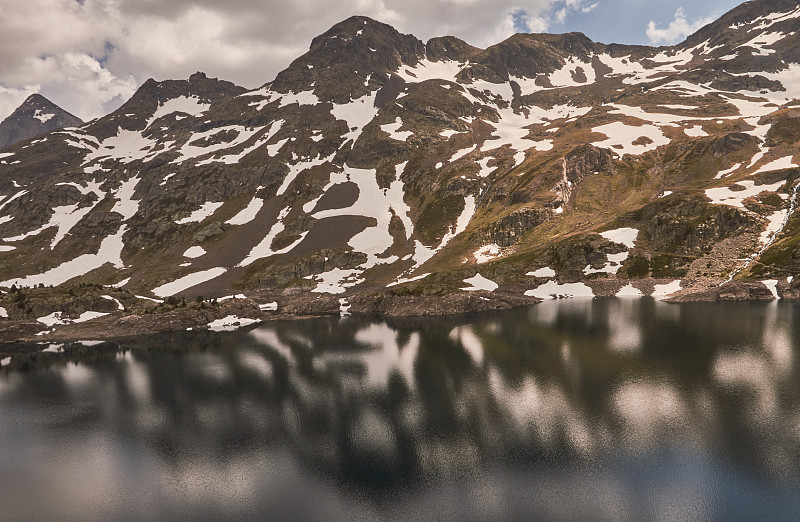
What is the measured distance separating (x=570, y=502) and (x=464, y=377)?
29.4 m

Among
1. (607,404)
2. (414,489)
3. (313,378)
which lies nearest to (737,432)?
(607,404)

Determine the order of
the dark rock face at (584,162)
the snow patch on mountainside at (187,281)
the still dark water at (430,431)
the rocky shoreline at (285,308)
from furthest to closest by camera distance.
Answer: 1. the dark rock face at (584,162)
2. the snow patch on mountainside at (187,281)
3. the rocky shoreline at (285,308)
4. the still dark water at (430,431)

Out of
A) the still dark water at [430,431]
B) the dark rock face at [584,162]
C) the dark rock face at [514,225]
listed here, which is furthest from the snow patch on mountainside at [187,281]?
the dark rock face at [584,162]

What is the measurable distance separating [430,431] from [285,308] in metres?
97.7

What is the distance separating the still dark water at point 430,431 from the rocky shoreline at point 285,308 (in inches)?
990

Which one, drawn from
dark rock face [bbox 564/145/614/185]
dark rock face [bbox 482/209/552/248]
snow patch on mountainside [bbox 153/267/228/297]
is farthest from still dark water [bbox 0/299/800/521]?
dark rock face [bbox 564/145/614/185]

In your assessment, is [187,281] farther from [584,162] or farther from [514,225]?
[584,162]

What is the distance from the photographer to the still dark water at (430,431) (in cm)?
3200

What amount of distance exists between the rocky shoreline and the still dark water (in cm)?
2515

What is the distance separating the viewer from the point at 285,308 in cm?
13262

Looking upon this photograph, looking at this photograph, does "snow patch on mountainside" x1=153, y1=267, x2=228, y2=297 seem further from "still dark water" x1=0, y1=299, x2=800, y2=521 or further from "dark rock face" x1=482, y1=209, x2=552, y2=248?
"dark rock face" x1=482, y1=209, x2=552, y2=248

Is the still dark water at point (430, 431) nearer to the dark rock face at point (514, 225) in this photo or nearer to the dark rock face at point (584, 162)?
the dark rock face at point (514, 225)

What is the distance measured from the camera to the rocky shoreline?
339ft

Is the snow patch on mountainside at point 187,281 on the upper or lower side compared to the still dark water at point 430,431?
upper
